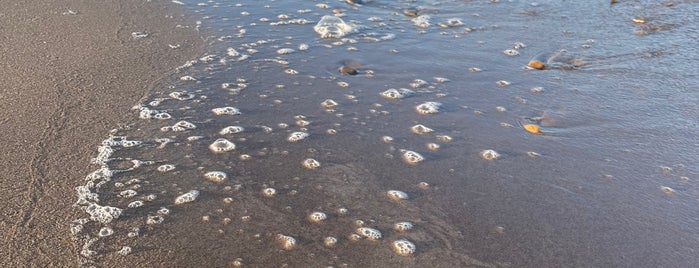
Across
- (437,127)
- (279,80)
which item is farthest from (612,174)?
(279,80)

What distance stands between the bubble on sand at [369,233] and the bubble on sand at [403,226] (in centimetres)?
9

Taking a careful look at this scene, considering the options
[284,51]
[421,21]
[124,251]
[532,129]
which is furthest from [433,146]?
[421,21]

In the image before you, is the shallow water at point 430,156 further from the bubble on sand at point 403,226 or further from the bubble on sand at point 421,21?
the bubble on sand at point 421,21

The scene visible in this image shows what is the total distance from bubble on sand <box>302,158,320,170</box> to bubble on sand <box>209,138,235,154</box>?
1.46ft

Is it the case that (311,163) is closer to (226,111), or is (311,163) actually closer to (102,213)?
(226,111)

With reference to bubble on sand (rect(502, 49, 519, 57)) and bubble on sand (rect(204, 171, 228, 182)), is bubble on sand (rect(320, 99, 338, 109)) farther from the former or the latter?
bubble on sand (rect(502, 49, 519, 57))

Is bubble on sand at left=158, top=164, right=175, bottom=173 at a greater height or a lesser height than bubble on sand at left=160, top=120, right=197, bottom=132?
greater

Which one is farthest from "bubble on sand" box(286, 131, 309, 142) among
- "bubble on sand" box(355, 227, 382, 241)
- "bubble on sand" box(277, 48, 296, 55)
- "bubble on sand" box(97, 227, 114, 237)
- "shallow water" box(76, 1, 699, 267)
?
"bubble on sand" box(277, 48, 296, 55)

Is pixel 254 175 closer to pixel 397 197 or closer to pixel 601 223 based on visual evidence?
pixel 397 197

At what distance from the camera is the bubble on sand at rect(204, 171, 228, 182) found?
10.4 ft

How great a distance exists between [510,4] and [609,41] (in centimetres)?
150

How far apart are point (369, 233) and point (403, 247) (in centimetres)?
17

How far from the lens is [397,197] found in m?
3.07

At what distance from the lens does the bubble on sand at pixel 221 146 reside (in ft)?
11.4
